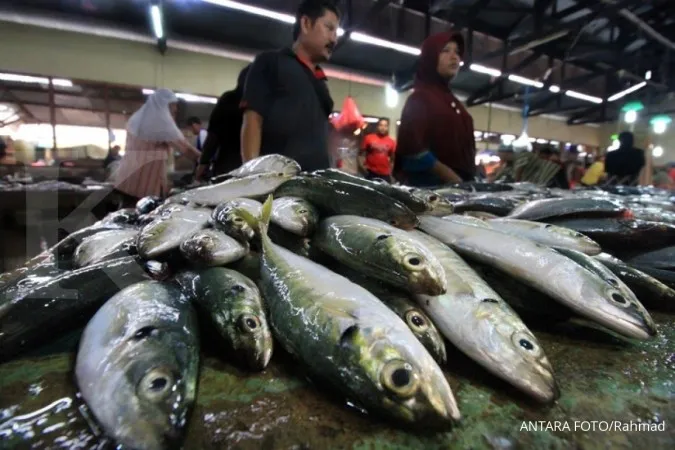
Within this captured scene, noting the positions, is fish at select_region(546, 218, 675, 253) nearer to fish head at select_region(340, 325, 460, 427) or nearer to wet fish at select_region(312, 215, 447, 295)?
wet fish at select_region(312, 215, 447, 295)

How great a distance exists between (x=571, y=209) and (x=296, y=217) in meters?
1.35

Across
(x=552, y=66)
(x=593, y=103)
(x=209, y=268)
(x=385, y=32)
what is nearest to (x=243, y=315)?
(x=209, y=268)

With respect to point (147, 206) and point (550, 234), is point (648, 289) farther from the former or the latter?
point (147, 206)

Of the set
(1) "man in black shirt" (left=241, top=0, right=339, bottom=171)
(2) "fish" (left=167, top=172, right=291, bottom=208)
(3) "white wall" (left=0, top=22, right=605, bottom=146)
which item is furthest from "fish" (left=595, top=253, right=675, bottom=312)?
(3) "white wall" (left=0, top=22, right=605, bottom=146)

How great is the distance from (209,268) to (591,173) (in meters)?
10.6

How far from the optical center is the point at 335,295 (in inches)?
42.2

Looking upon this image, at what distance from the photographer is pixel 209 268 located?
1.31 meters

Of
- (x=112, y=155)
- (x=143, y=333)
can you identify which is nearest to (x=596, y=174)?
(x=143, y=333)

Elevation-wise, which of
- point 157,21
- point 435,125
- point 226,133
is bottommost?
point 226,133

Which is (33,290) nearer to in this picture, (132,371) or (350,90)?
(132,371)

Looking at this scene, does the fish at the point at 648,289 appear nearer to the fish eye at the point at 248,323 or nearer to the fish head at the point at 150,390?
the fish eye at the point at 248,323

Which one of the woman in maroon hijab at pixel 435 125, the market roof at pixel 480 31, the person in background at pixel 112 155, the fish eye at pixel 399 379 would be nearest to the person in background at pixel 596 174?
the market roof at pixel 480 31

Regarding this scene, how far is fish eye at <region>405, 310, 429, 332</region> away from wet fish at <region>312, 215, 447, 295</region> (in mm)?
63

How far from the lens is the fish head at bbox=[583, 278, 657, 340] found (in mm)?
1090
